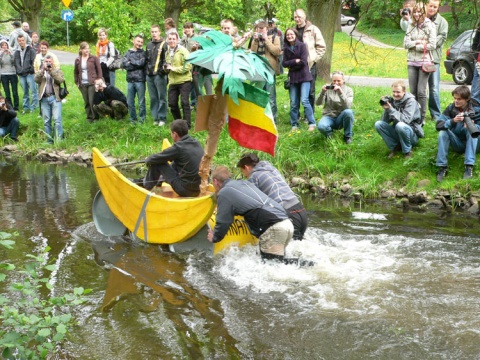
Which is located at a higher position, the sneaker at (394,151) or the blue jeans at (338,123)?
the blue jeans at (338,123)

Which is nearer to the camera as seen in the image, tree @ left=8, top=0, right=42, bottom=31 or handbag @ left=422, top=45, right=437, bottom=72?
handbag @ left=422, top=45, right=437, bottom=72

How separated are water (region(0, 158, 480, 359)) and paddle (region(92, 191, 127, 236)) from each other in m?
0.16

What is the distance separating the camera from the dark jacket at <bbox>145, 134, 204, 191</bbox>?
9.02 metres

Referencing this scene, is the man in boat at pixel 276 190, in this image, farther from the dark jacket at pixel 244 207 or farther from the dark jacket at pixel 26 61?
the dark jacket at pixel 26 61

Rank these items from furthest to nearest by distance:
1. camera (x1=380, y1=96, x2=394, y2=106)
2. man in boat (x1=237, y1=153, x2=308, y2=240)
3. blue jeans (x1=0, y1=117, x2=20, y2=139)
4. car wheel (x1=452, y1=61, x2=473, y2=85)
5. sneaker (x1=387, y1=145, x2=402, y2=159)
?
car wheel (x1=452, y1=61, x2=473, y2=85)
blue jeans (x1=0, y1=117, x2=20, y2=139)
sneaker (x1=387, y1=145, x2=402, y2=159)
camera (x1=380, y1=96, x2=394, y2=106)
man in boat (x1=237, y1=153, x2=308, y2=240)

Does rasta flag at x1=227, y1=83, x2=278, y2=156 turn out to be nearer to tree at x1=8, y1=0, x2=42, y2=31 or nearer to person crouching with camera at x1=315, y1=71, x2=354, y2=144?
person crouching with camera at x1=315, y1=71, x2=354, y2=144

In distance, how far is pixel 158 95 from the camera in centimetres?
1479

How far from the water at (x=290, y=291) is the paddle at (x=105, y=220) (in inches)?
6.3

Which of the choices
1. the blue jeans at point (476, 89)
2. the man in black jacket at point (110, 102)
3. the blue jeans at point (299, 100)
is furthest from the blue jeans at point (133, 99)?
the blue jeans at point (476, 89)

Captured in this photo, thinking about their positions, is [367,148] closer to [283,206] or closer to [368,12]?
[283,206]

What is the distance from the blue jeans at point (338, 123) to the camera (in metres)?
12.1

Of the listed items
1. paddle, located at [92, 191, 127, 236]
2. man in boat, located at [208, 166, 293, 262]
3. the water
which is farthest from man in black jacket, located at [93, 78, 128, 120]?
man in boat, located at [208, 166, 293, 262]

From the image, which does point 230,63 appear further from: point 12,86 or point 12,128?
point 12,86

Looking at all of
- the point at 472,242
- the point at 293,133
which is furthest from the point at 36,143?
the point at 472,242
